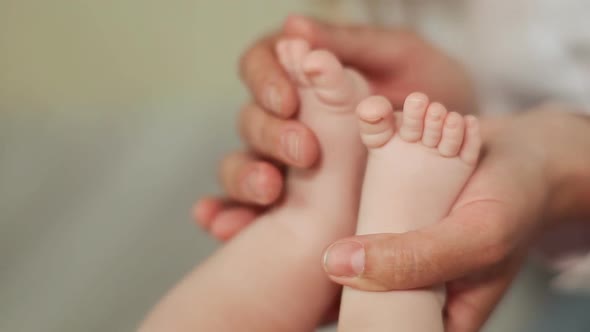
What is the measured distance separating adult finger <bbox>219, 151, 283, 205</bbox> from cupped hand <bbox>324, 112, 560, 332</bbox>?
14 cm

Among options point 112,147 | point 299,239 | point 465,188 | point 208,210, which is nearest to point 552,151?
point 465,188

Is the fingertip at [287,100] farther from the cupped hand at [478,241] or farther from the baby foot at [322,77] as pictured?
the cupped hand at [478,241]

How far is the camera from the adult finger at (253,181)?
1.92 feet

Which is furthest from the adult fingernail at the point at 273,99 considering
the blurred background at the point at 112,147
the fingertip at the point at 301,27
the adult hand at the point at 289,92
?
the blurred background at the point at 112,147

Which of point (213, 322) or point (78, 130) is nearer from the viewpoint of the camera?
point (213, 322)

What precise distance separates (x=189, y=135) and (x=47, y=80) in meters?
0.22

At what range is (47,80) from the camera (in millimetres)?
1041

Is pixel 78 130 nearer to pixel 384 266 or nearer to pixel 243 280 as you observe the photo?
pixel 243 280

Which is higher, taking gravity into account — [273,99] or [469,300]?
[273,99]

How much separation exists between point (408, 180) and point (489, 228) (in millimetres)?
67

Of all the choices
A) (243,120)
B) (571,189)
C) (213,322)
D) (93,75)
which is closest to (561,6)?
(571,189)

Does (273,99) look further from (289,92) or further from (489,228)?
(489,228)

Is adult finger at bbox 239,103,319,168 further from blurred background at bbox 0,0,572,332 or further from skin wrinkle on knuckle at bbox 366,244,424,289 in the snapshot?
blurred background at bbox 0,0,572,332

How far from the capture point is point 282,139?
1.84 feet
